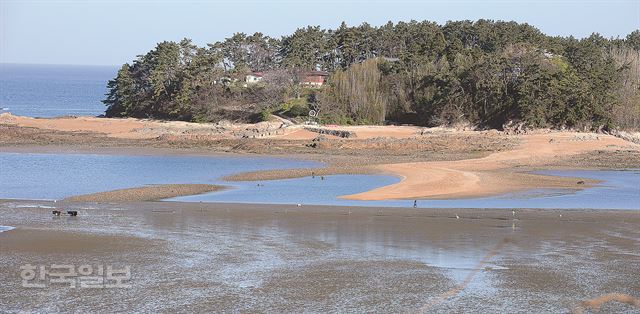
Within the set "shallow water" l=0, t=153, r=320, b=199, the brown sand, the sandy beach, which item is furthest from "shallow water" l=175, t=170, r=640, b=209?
"shallow water" l=0, t=153, r=320, b=199

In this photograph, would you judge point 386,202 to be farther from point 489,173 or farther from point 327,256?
A: point 489,173

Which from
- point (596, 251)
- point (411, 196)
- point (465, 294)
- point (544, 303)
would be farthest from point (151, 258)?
point (411, 196)

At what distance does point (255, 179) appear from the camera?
37281 millimetres

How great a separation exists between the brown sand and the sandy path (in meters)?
6.46

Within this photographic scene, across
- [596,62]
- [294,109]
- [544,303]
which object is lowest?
[544,303]

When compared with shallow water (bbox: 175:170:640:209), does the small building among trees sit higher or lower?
higher

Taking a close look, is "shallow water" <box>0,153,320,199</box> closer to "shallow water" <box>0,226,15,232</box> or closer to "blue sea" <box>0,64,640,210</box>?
"blue sea" <box>0,64,640,210</box>

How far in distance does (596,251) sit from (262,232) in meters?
9.38

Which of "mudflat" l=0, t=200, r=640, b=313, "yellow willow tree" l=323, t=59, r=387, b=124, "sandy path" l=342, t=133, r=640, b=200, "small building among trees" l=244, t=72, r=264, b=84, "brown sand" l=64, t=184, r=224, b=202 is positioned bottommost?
"mudflat" l=0, t=200, r=640, b=313

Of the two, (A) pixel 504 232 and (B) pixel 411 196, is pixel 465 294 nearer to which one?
(A) pixel 504 232

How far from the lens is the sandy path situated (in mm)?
32781

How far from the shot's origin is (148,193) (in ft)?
104

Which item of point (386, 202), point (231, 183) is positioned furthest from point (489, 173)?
point (231, 183)

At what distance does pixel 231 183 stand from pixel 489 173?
12.6 meters
